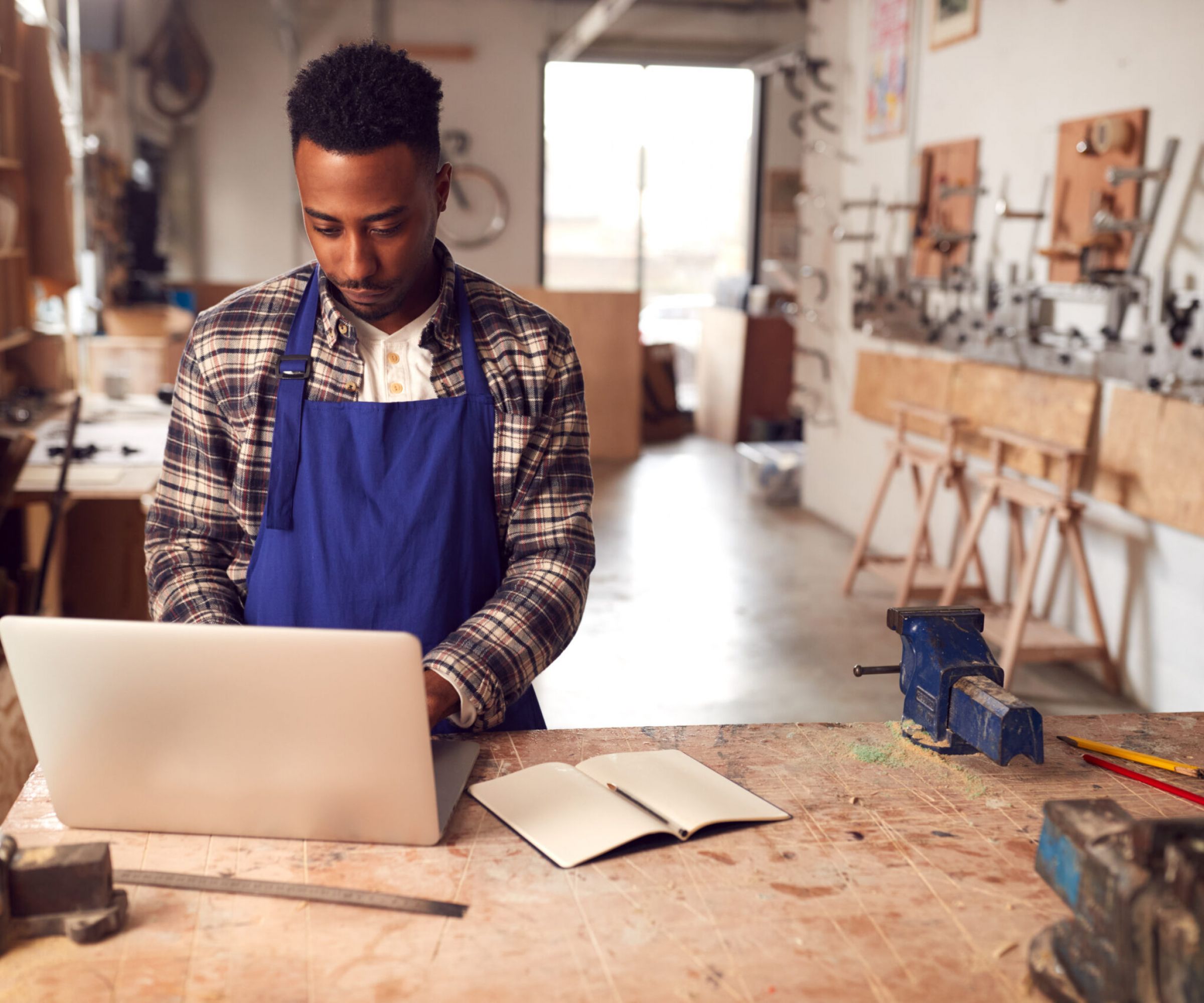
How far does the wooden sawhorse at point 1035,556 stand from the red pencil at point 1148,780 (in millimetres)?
2214

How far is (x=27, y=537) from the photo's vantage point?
3615 millimetres

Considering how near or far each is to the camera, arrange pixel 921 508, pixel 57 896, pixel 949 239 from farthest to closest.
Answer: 1. pixel 921 508
2. pixel 949 239
3. pixel 57 896

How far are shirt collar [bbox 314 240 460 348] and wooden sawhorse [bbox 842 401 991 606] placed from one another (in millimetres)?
2888

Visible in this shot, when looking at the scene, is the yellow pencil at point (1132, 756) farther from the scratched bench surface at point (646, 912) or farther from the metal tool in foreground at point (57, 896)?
the metal tool in foreground at point (57, 896)

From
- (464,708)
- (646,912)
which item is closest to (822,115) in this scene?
(464,708)

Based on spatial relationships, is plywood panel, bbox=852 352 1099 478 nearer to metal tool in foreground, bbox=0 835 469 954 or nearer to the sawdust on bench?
the sawdust on bench

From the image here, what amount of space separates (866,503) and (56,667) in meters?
4.85

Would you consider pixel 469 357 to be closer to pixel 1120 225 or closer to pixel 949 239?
pixel 1120 225

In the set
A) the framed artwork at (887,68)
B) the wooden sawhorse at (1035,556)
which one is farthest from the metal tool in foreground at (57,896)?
the framed artwork at (887,68)

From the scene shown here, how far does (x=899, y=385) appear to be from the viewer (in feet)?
16.4

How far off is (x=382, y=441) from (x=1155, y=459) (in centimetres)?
271

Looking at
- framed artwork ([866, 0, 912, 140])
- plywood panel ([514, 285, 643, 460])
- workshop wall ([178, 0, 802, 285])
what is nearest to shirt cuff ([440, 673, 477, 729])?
framed artwork ([866, 0, 912, 140])

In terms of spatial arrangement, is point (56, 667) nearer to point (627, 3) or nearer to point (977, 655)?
point (977, 655)

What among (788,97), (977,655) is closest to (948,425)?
(977,655)
